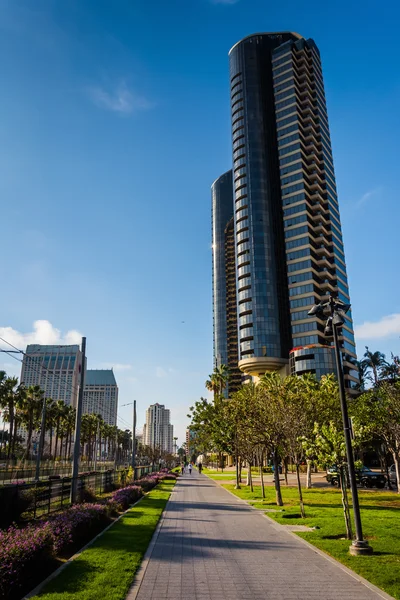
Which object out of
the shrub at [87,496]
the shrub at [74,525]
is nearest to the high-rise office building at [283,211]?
the shrub at [87,496]

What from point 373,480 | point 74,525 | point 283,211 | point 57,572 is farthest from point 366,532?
point 283,211

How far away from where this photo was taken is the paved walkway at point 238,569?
8.57 meters

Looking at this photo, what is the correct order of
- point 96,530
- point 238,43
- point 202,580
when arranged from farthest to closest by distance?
point 238,43 → point 96,530 → point 202,580

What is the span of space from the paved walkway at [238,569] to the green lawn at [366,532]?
505mm

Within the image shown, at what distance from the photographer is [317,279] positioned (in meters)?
110

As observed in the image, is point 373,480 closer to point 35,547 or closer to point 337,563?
point 337,563

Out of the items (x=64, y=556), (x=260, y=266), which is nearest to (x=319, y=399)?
(x=64, y=556)

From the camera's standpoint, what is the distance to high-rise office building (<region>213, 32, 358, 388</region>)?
10456 cm

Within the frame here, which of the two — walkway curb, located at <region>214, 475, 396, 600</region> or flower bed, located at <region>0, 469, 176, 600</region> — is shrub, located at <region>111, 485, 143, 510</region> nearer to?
flower bed, located at <region>0, 469, 176, 600</region>

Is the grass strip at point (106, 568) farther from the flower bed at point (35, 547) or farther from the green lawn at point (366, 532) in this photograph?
the green lawn at point (366, 532)

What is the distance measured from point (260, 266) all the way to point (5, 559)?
103 meters

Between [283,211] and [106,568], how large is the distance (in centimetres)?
11096

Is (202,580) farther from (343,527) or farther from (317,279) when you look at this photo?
(317,279)

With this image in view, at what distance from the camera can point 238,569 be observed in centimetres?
1042
